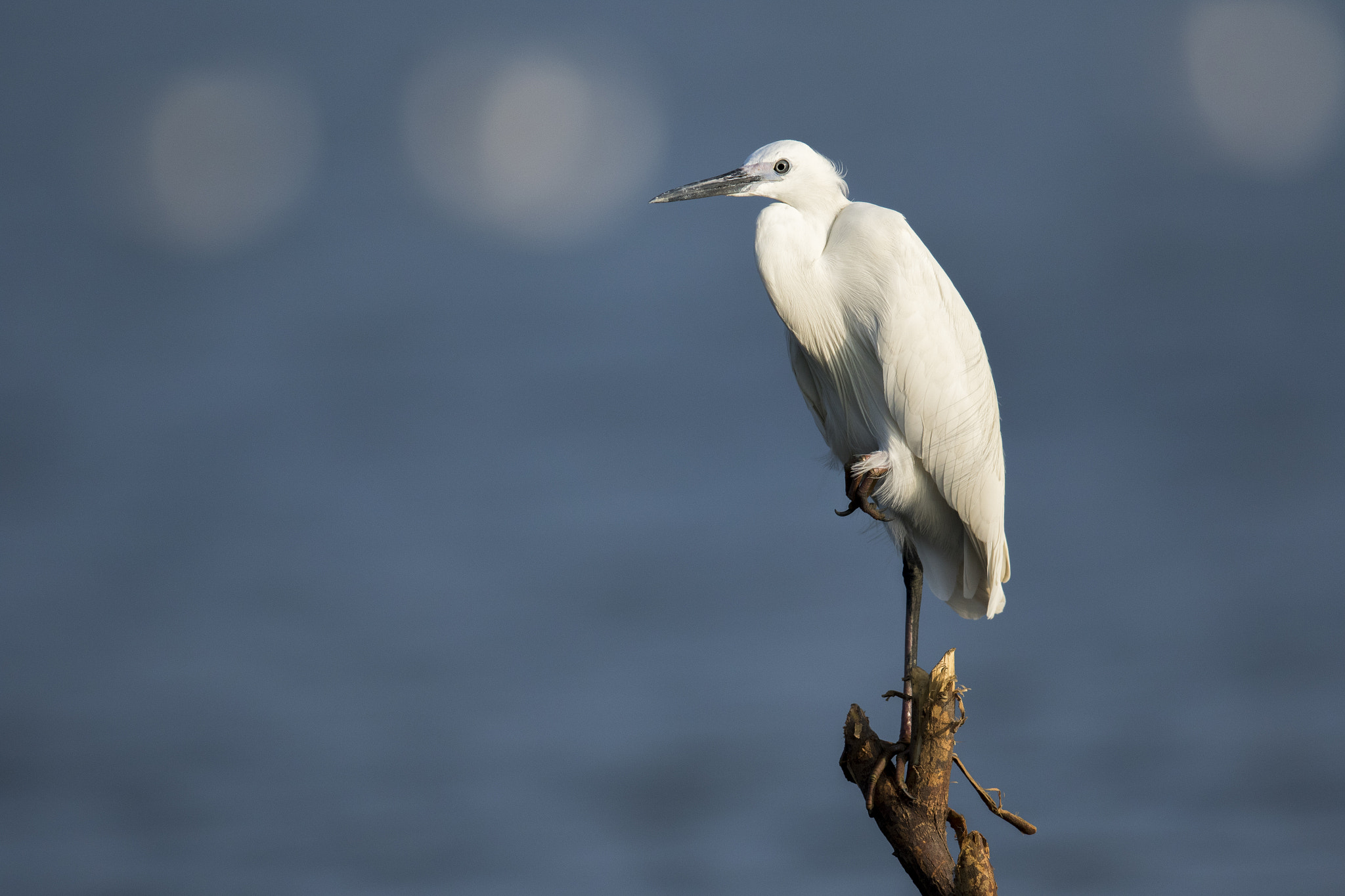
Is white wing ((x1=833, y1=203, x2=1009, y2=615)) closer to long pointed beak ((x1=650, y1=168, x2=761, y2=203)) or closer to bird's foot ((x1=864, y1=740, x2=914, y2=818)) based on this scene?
long pointed beak ((x1=650, y1=168, x2=761, y2=203))

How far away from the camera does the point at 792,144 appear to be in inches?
206

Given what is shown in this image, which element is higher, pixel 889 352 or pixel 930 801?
pixel 889 352

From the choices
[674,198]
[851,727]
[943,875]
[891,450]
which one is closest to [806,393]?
[891,450]

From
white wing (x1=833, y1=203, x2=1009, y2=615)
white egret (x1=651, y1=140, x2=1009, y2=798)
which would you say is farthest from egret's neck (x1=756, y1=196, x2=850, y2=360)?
white wing (x1=833, y1=203, x2=1009, y2=615)

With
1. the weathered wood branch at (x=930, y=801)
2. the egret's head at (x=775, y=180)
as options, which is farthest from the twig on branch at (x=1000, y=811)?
the egret's head at (x=775, y=180)

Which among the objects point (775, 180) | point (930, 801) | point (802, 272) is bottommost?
point (930, 801)

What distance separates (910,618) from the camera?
17.3 ft

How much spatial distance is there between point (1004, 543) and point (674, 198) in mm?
2355

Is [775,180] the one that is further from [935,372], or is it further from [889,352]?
[935,372]

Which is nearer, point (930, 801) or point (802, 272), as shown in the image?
point (930, 801)

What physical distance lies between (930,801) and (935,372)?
6.29 feet

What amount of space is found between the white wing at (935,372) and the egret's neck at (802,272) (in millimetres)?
129

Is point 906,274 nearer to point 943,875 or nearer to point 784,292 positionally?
point 784,292

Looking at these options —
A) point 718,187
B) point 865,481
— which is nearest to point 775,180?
point 718,187
